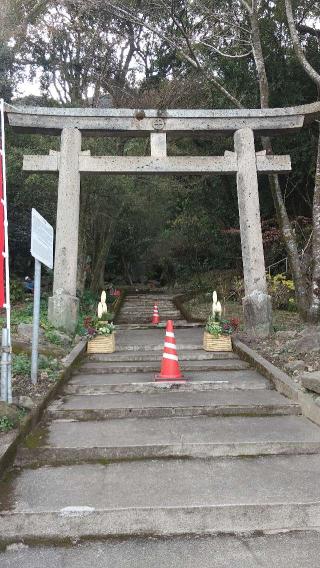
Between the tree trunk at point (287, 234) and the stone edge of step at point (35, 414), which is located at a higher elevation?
the tree trunk at point (287, 234)

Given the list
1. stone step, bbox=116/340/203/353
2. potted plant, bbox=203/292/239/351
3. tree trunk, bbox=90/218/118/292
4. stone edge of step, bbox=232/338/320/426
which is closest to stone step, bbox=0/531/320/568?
stone edge of step, bbox=232/338/320/426

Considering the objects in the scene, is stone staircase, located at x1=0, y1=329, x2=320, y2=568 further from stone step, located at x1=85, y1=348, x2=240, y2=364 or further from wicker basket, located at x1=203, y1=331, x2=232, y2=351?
wicker basket, located at x1=203, y1=331, x2=232, y2=351

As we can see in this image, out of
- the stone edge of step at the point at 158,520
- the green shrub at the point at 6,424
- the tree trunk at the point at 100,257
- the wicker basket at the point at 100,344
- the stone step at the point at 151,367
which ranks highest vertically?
the tree trunk at the point at 100,257

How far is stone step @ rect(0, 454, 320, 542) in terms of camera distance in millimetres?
2914

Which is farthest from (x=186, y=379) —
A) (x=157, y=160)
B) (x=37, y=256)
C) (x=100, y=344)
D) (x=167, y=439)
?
(x=157, y=160)

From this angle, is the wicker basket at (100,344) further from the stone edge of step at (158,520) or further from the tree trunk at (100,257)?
the tree trunk at (100,257)

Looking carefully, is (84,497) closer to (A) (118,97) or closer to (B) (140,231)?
(A) (118,97)

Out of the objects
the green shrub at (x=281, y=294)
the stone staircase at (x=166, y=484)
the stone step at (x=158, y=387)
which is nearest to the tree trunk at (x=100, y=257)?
the green shrub at (x=281, y=294)

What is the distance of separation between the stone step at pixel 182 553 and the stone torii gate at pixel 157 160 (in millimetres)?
6217

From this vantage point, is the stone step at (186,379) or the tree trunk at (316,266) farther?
the tree trunk at (316,266)

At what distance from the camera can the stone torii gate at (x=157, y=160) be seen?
29.4ft

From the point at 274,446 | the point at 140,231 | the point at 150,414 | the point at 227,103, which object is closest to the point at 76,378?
the point at 150,414

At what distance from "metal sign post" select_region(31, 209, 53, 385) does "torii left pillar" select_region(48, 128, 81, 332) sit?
3203 mm

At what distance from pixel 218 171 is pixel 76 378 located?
544 centimetres
